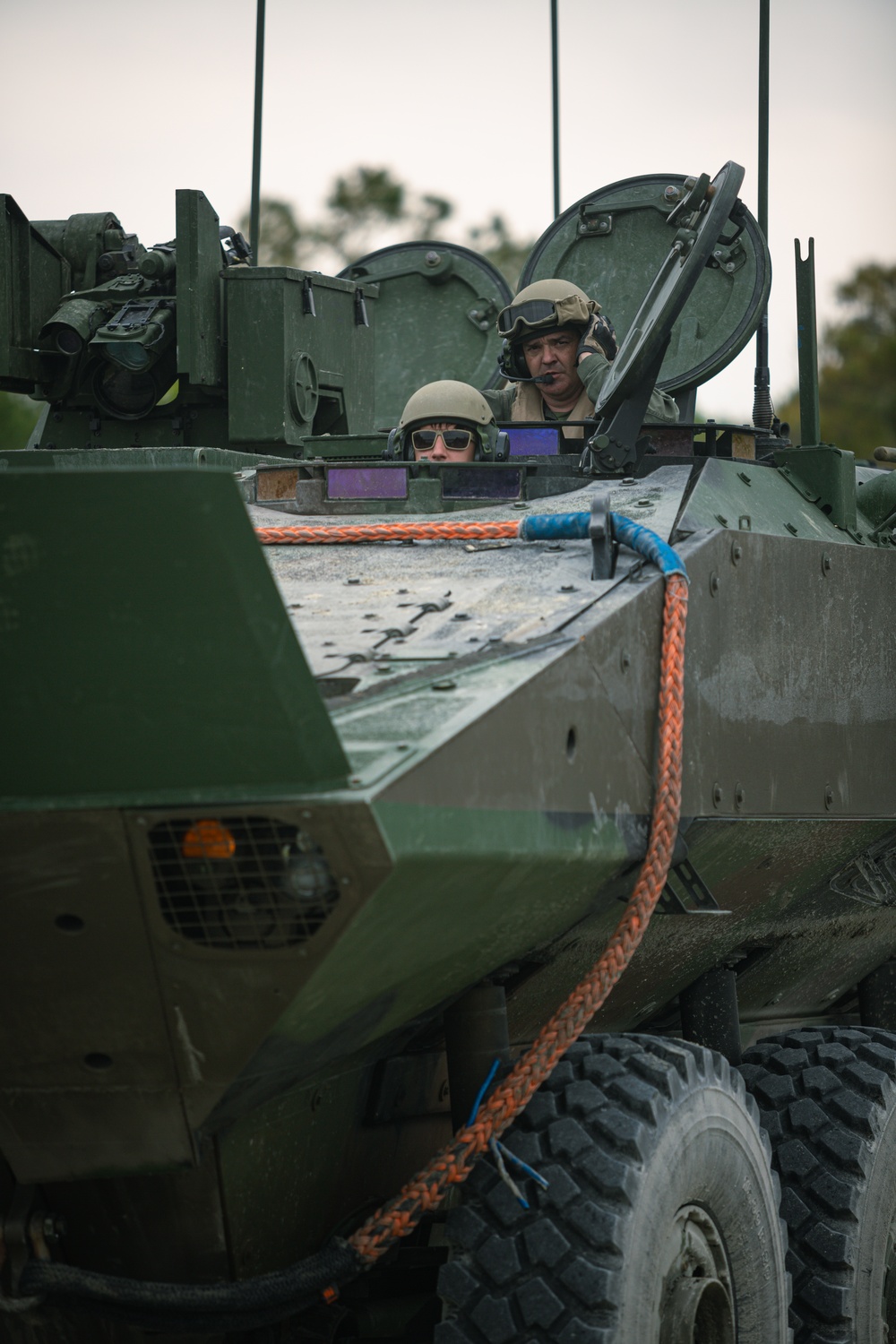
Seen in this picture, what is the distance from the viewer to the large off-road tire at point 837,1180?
4238 mm

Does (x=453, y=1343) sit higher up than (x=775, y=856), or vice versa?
(x=775, y=856)

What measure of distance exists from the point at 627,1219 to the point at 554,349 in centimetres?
331

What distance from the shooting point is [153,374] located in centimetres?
657

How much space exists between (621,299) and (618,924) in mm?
4026

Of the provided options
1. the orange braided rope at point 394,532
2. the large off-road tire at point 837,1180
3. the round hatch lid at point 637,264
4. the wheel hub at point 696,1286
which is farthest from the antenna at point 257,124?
the wheel hub at point 696,1286

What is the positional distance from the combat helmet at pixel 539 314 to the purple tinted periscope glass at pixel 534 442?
1080mm

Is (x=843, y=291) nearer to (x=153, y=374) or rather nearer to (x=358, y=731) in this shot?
(x=153, y=374)

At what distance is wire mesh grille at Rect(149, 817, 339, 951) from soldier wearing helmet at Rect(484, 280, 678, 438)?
11.1 feet

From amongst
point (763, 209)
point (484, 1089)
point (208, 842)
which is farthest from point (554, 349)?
point (208, 842)

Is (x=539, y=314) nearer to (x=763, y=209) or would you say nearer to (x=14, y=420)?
(x=763, y=209)

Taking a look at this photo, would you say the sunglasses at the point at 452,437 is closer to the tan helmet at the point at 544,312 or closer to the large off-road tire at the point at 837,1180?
the tan helmet at the point at 544,312

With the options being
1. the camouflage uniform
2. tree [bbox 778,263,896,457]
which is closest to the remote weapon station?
the camouflage uniform

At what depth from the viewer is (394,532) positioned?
4133 millimetres

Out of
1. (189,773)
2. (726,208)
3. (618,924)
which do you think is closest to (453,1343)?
(618,924)
